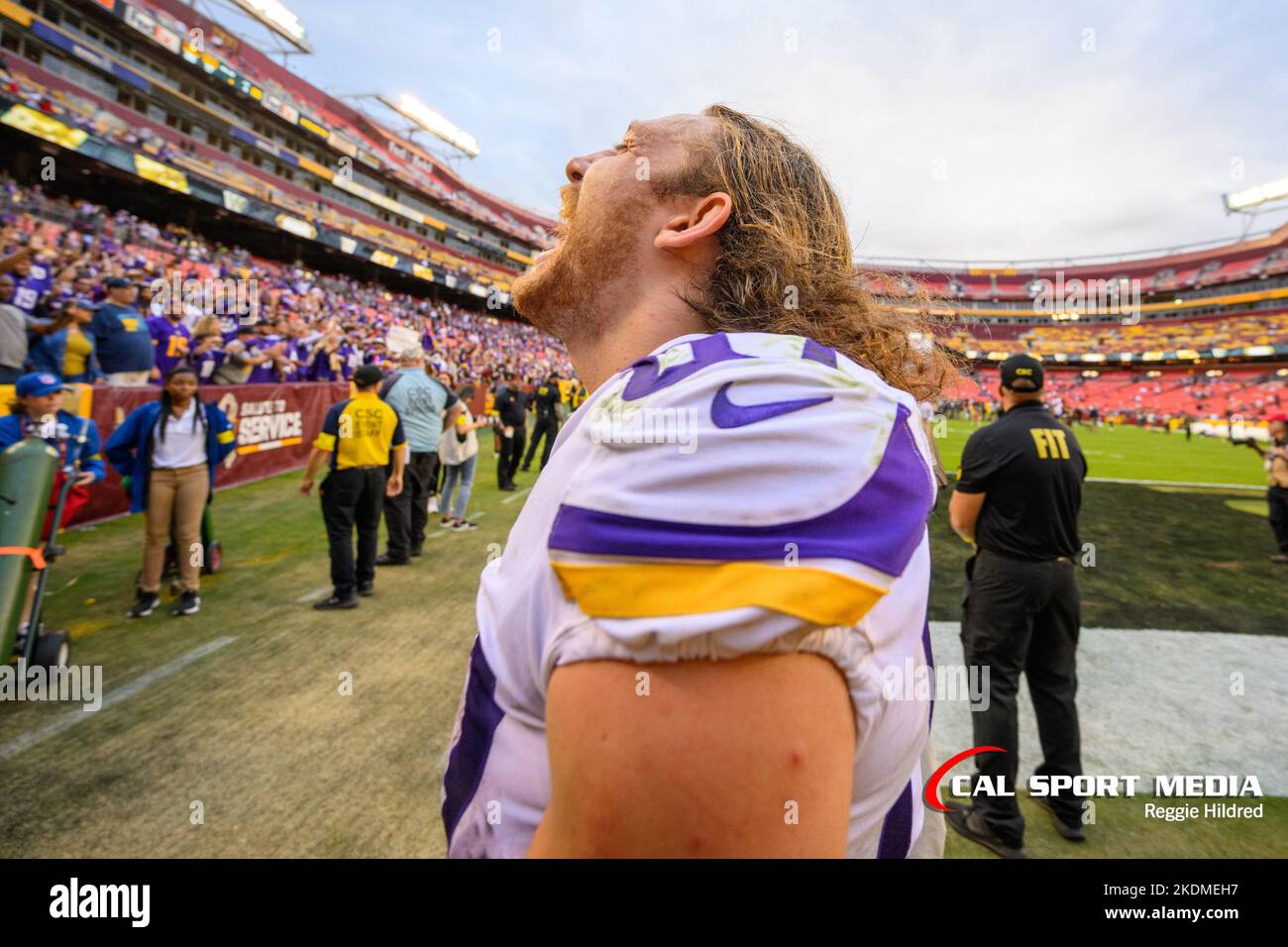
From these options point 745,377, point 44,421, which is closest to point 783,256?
point 745,377

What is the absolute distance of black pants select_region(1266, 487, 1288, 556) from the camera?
8.66 m

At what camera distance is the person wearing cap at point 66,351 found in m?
7.54

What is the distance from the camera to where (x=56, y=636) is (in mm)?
4078

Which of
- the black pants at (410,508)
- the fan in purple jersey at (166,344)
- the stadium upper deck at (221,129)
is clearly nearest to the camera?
the black pants at (410,508)

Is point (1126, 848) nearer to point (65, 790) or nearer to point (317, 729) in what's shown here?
point (317, 729)

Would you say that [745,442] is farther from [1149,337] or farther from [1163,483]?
[1149,337]

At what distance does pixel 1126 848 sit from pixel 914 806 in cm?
309

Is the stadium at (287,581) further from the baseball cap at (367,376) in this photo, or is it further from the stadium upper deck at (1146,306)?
the stadium upper deck at (1146,306)

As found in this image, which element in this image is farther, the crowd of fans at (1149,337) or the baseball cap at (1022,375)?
the crowd of fans at (1149,337)

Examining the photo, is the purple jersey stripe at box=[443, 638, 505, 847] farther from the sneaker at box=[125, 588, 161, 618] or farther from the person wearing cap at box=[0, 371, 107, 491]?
the sneaker at box=[125, 588, 161, 618]

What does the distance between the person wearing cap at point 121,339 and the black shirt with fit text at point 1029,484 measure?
10164mm

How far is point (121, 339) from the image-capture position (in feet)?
28.0

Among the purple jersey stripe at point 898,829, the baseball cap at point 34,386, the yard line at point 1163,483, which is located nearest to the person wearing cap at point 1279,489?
the yard line at point 1163,483
